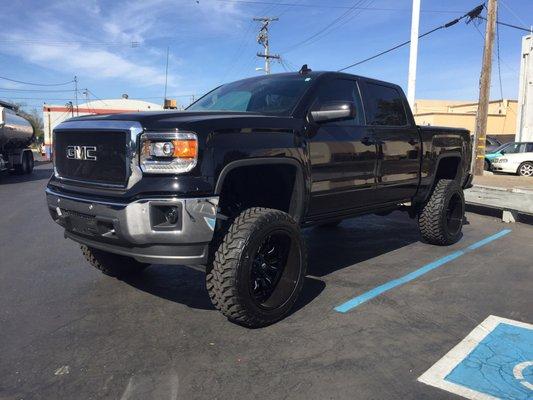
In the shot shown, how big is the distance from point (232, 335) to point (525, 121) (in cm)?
2667

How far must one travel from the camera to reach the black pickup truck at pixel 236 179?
3365mm

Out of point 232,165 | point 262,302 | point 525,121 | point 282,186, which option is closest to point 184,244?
point 232,165

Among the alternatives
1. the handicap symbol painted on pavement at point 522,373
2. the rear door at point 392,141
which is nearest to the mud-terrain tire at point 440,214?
the rear door at point 392,141

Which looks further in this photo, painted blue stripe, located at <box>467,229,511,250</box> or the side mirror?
painted blue stripe, located at <box>467,229,511,250</box>

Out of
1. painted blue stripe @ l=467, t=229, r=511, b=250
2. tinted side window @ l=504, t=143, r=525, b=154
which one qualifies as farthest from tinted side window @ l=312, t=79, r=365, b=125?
tinted side window @ l=504, t=143, r=525, b=154

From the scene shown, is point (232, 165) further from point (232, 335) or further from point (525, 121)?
point (525, 121)

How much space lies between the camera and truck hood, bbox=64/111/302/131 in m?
3.41

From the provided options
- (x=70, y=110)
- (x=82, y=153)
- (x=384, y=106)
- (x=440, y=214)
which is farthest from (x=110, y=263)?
(x=70, y=110)

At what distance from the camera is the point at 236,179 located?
4031 mm

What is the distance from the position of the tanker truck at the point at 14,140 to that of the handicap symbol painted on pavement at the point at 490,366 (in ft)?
58.2

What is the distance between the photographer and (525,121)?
25.8 m

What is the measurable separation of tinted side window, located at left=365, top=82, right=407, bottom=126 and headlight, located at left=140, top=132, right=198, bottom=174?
249 cm

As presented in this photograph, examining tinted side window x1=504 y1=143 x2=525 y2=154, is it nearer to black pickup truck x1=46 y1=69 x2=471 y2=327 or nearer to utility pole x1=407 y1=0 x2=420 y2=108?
utility pole x1=407 y1=0 x2=420 y2=108

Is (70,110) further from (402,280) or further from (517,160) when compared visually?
(402,280)
